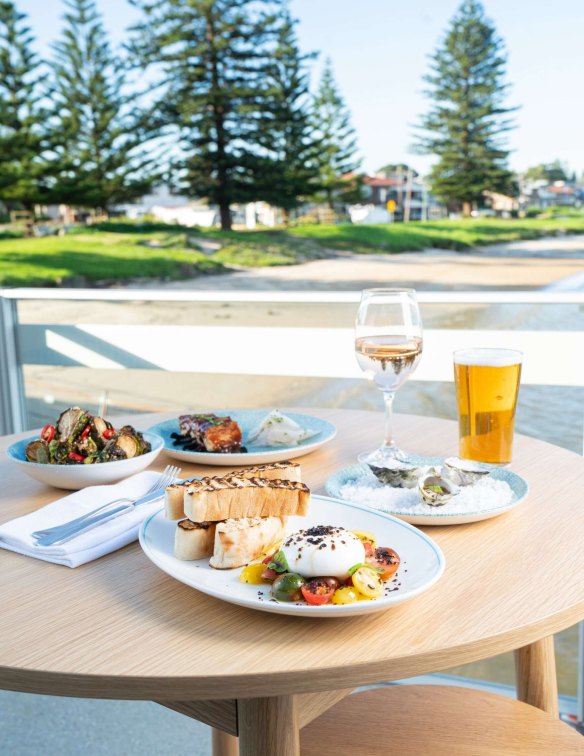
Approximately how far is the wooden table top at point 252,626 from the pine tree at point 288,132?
56.6ft

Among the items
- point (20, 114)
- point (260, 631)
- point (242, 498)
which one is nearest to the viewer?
point (260, 631)

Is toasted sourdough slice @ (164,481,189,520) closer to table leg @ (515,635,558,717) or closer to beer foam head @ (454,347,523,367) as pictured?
beer foam head @ (454,347,523,367)

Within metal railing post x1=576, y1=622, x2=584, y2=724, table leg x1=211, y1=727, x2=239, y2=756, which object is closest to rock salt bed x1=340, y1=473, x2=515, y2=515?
table leg x1=211, y1=727, x2=239, y2=756

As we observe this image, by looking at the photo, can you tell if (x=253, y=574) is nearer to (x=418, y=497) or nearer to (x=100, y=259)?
(x=418, y=497)

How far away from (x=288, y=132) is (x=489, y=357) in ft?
57.3

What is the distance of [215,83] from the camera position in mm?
17469

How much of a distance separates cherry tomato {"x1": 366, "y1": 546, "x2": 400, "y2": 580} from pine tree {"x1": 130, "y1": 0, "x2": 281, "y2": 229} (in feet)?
57.5

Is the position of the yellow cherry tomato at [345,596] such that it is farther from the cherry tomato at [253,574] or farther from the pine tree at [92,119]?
the pine tree at [92,119]

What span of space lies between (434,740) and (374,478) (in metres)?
0.31

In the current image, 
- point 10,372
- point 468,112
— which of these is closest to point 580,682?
point 10,372

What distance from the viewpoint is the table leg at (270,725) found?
2.17 ft

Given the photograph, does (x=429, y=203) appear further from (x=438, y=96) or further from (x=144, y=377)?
(x=144, y=377)

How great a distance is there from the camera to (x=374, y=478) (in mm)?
909

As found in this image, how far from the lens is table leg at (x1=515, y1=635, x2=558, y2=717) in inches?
44.6
